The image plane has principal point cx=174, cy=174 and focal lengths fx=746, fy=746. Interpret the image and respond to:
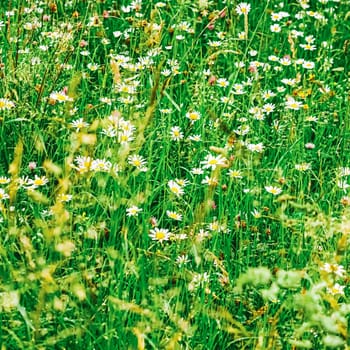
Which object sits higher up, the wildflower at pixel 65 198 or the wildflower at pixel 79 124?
the wildflower at pixel 79 124

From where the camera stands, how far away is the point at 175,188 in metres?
2.43

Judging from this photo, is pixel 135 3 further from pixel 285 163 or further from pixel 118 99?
pixel 285 163

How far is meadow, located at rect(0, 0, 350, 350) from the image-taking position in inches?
72.9

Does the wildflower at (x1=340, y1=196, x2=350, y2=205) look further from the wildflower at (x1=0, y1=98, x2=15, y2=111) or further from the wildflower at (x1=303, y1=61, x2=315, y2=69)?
the wildflower at (x1=0, y1=98, x2=15, y2=111)

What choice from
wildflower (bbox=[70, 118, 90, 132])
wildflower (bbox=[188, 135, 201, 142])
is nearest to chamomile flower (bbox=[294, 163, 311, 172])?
wildflower (bbox=[188, 135, 201, 142])

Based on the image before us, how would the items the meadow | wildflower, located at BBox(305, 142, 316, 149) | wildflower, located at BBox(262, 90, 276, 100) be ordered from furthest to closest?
wildflower, located at BBox(262, 90, 276, 100)
wildflower, located at BBox(305, 142, 316, 149)
the meadow

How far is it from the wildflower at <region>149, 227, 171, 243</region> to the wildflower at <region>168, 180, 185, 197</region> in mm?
195

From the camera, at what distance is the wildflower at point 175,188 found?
2.42 meters

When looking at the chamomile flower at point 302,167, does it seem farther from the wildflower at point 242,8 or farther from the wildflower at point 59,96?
the wildflower at point 242,8

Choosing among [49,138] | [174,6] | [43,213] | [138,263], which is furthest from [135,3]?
[138,263]

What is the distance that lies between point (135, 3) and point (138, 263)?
5.63 ft

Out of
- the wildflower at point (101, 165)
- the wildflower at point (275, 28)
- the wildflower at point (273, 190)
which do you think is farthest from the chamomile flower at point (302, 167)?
the wildflower at point (275, 28)

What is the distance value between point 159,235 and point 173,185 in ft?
0.86

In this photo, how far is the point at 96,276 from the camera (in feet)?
6.67
